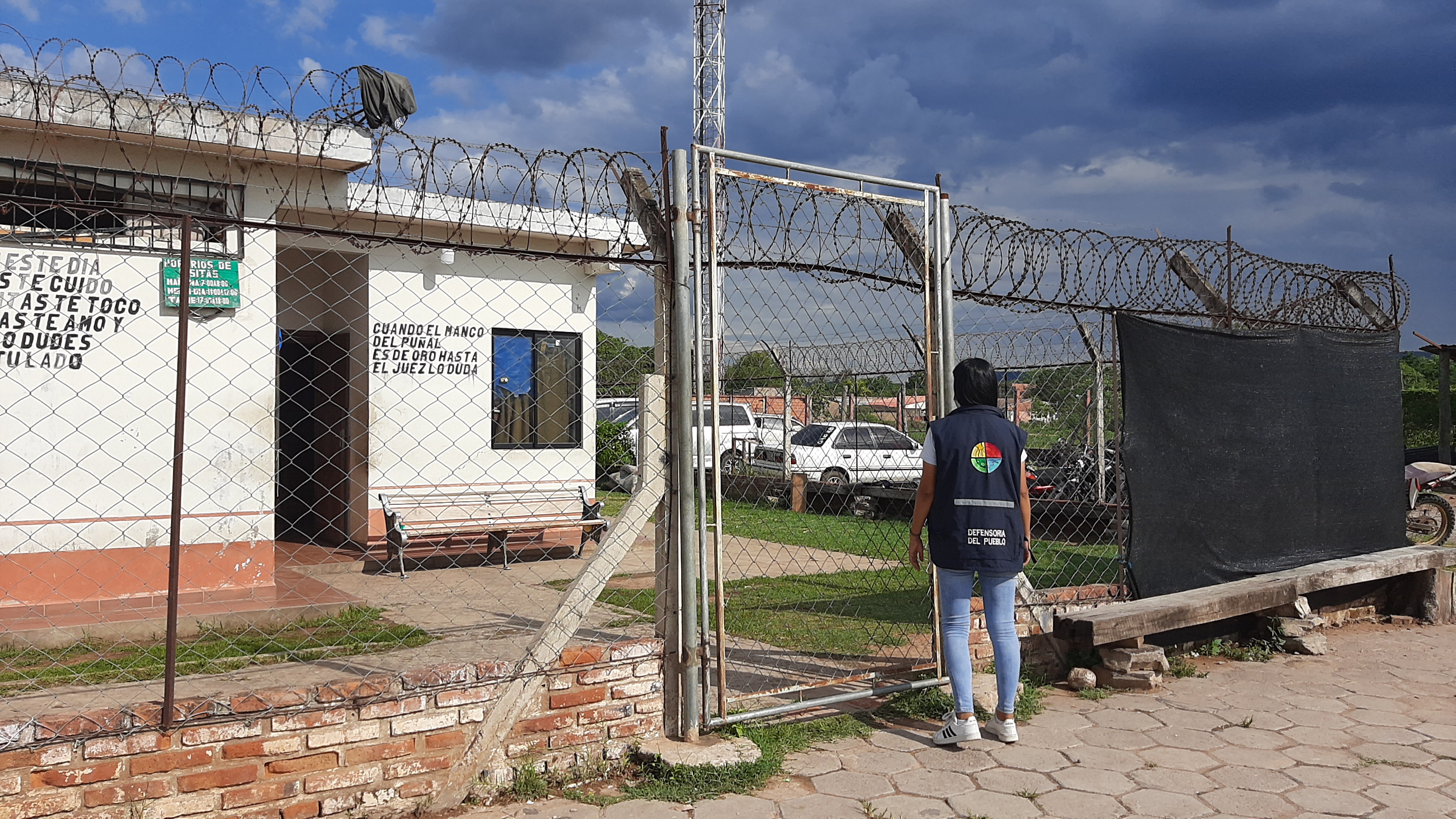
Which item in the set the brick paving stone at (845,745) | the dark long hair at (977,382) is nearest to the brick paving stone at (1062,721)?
the brick paving stone at (845,745)

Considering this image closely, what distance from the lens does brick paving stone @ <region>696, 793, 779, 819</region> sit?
11.2 ft

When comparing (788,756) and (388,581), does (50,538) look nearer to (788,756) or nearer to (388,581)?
(388,581)

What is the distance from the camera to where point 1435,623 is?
22.7 ft

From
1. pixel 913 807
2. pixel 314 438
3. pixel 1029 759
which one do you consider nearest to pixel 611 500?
pixel 314 438

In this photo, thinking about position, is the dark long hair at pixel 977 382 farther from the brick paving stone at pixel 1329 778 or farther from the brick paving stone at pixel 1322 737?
the brick paving stone at pixel 1322 737

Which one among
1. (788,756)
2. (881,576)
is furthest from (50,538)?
(881,576)

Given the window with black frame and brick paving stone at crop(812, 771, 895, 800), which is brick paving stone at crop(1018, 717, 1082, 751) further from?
the window with black frame

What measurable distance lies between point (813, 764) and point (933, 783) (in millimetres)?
468

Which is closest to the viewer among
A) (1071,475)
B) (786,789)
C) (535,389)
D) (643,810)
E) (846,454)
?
(643,810)

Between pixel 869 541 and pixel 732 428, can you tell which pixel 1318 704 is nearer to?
pixel 869 541

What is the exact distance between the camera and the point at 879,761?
401 centimetres

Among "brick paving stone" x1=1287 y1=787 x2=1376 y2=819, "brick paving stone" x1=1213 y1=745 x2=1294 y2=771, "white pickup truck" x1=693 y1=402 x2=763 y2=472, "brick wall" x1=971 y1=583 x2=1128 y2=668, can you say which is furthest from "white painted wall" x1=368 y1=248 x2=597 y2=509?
"brick paving stone" x1=1287 y1=787 x2=1376 y2=819

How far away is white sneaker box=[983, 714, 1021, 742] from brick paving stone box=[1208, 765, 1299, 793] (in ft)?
2.41

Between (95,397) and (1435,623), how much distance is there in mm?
9264
